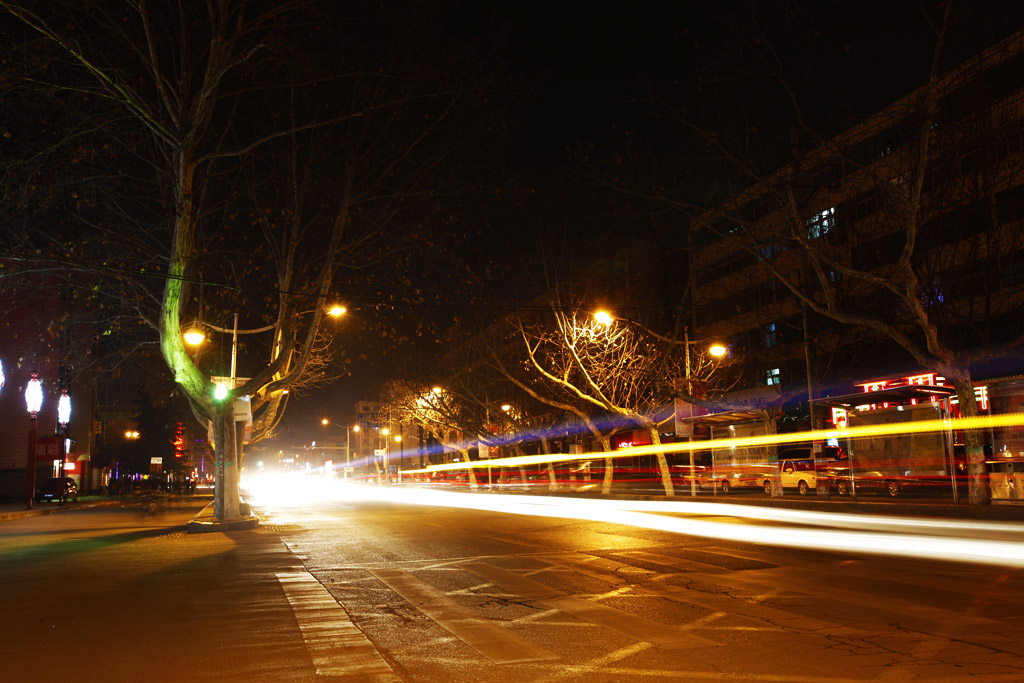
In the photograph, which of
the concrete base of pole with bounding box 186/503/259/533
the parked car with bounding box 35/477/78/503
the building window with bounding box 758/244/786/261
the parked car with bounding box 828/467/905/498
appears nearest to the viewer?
the concrete base of pole with bounding box 186/503/259/533

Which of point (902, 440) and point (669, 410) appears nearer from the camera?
point (902, 440)

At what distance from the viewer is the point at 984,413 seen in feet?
92.7

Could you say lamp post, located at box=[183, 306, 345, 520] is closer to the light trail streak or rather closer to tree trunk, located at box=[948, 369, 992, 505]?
the light trail streak

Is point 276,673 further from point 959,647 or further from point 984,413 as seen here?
point 984,413

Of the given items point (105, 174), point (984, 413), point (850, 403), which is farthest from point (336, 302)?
point (984, 413)

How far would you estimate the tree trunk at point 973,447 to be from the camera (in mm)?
20797

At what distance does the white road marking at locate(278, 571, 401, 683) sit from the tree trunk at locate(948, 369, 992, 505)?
58.7 ft

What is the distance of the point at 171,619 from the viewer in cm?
841

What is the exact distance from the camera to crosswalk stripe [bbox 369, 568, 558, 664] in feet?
21.7

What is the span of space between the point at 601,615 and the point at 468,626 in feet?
4.56

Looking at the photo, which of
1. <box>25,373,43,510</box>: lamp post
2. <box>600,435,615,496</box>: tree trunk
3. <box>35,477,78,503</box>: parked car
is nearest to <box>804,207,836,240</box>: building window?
<box>600,435,615,496</box>: tree trunk

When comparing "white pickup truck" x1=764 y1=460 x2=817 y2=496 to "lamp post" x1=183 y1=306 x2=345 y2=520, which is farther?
"white pickup truck" x1=764 y1=460 x2=817 y2=496

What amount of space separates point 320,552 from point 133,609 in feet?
18.9

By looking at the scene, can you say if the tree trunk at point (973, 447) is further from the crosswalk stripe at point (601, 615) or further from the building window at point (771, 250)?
the crosswalk stripe at point (601, 615)
